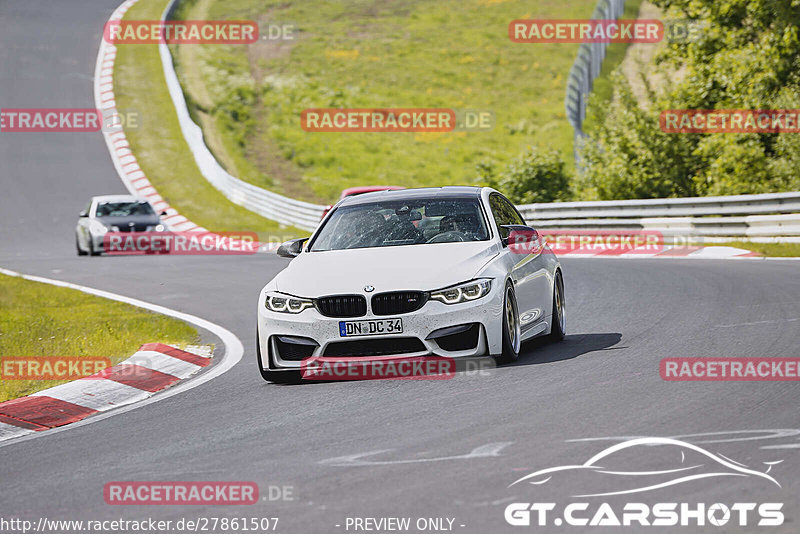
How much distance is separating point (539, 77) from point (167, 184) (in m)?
27.6

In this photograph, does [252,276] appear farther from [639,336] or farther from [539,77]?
[539,77]

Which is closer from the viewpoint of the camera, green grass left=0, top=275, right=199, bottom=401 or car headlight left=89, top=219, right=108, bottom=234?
green grass left=0, top=275, right=199, bottom=401

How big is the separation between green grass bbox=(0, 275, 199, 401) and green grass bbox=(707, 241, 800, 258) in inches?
401

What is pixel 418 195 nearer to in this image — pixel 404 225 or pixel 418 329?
pixel 404 225

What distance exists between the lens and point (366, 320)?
8.72 metres

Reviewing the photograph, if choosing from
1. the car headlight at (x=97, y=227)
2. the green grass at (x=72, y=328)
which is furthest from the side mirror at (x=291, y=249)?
the car headlight at (x=97, y=227)

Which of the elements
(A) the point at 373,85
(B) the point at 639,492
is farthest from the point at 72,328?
(A) the point at 373,85

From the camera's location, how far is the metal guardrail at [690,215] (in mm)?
21219

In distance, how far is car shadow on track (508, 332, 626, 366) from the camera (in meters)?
9.59

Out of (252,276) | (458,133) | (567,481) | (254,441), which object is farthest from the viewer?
(458,133)

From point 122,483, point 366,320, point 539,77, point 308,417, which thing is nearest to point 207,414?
point 308,417

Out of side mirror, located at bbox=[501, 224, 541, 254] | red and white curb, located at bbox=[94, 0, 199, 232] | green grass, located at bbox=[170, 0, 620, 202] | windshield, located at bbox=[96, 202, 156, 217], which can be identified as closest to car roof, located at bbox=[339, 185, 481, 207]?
side mirror, located at bbox=[501, 224, 541, 254]

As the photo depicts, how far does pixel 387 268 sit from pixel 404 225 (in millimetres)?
1092

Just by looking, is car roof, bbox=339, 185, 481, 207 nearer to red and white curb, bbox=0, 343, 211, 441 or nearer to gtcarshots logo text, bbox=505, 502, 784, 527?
red and white curb, bbox=0, 343, 211, 441
